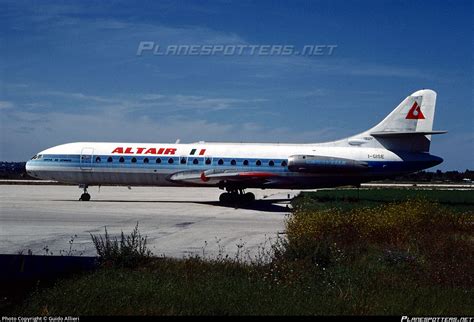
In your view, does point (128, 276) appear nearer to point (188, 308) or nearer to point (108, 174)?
point (188, 308)

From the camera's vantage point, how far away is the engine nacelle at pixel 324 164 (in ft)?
97.9

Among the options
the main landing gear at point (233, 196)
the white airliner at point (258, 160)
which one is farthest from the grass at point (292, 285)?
the main landing gear at point (233, 196)

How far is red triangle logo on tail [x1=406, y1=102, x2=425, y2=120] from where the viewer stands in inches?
1172

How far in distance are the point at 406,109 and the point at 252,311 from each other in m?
24.9

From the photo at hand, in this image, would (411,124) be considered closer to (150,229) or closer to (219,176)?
(219,176)

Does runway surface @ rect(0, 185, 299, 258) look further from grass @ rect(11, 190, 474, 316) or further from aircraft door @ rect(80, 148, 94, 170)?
aircraft door @ rect(80, 148, 94, 170)

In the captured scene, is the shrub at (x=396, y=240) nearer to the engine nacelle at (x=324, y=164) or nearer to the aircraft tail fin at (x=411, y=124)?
the engine nacelle at (x=324, y=164)

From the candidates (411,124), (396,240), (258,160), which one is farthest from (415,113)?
(396,240)

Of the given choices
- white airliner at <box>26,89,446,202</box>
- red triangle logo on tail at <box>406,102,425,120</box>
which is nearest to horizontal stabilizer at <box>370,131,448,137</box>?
white airliner at <box>26,89,446,202</box>

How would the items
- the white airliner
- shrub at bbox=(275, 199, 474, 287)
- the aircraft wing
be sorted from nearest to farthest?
1. shrub at bbox=(275, 199, 474, 287)
2. the aircraft wing
3. the white airliner

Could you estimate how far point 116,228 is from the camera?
18.4 metres

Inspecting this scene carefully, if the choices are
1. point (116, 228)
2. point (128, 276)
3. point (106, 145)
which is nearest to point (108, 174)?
point (106, 145)

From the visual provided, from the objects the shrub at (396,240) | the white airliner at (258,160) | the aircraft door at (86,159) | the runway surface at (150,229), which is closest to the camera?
the shrub at (396,240)

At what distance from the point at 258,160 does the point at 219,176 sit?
2.82 meters
